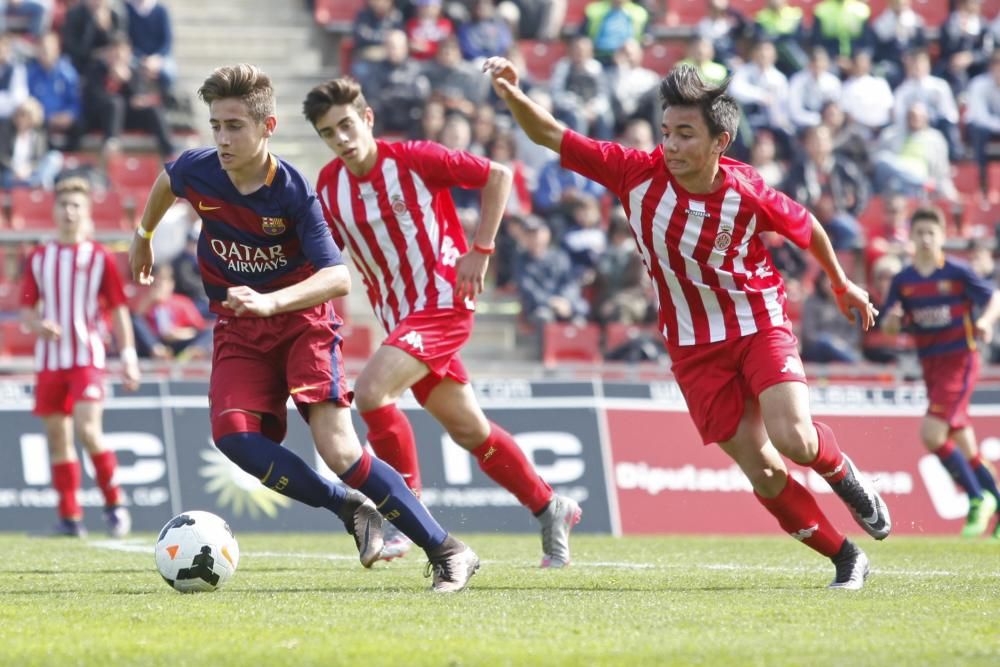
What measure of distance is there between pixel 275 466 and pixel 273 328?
0.62 metres

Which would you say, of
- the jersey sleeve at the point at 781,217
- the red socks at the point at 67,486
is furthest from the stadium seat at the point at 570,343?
Answer: the jersey sleeve at the point at 781,217

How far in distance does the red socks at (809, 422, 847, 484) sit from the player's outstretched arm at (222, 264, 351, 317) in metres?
2.12

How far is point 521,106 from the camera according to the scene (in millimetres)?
6855

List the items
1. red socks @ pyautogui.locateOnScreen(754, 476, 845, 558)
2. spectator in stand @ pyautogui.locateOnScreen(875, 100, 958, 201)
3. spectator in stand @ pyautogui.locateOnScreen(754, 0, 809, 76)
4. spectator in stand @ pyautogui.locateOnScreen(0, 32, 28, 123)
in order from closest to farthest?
red socks @ pyautogui.locateOnScreen(754, 476, 845, 558) < spectator in stand @ pyautogui.locateOnScreen(0, 32, 28, 123) < spectator in stand @ pyautogui.locateOnScreen(875, 100, 958, 201) < spectator in stand @ pyautogui.locateOnScreen(754, 0, 809, 76)

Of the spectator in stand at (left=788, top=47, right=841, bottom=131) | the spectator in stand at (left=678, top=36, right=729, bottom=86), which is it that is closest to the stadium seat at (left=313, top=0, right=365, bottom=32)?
the spectator in stand at (left=678, top=36, right=729, bottom=86)

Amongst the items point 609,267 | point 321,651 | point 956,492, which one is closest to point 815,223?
point 321,651

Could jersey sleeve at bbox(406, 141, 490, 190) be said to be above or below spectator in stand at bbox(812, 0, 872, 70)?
below

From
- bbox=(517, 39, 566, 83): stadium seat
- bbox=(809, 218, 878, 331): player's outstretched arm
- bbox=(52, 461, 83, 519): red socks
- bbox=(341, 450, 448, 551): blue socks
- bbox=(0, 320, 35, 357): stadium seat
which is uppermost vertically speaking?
bbox=(517, 39, 566, 83): stadium seat

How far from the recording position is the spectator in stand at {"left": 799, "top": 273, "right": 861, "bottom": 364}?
15203 millimetres

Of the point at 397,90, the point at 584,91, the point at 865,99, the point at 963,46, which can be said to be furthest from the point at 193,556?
the point at 963,46

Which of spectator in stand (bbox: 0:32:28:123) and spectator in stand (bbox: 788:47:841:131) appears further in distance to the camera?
spectator in stand (bbox: 788:47:841:131)

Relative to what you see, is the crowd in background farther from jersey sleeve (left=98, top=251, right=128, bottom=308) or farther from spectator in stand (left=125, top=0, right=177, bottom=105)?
jersey sleeve (left=98, top=251, right=128, bottom=308)

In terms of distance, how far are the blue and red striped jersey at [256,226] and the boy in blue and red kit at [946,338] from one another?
6189mm

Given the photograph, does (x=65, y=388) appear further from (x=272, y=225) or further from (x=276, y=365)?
(x=272, y=225)
